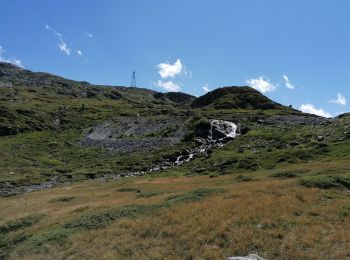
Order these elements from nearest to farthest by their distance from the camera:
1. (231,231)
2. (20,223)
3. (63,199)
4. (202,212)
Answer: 1. (231,231)
2. (202,212)
3. (20,223)
4. (63,199)

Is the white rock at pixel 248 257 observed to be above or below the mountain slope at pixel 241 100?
below

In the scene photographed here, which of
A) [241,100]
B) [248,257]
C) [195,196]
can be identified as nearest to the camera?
[248,257]

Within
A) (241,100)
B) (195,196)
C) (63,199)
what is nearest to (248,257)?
(195,196)

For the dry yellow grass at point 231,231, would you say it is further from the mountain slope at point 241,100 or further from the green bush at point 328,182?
the mountain slope at point 241,100

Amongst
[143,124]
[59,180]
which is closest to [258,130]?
[143,124]

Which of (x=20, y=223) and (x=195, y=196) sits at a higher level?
(x=195, y=196)

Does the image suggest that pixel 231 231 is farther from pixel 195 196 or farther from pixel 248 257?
pixel 195 196

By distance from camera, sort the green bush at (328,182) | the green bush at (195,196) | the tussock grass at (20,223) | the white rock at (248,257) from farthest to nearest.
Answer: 1. the tussock grass at (20,223)
2. the green bush at (195,196)
3. the green bush at (328,182)
4. the white rock at (248,257)

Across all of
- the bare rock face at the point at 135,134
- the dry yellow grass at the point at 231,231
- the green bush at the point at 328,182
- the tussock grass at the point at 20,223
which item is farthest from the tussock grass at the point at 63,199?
the bare rock face at the point at 135,134

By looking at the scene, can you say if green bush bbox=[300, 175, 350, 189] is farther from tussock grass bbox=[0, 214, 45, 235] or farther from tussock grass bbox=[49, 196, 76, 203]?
tussock grass bbox=[49, 196, 76, 203]

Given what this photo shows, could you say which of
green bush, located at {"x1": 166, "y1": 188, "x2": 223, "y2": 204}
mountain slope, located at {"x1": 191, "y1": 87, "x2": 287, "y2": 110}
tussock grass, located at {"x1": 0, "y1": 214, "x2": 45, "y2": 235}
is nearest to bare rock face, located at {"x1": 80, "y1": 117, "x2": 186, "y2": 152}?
mountain slope, located at {"x1": 191, "y1": 87, "x2": 287, "y2": 110}

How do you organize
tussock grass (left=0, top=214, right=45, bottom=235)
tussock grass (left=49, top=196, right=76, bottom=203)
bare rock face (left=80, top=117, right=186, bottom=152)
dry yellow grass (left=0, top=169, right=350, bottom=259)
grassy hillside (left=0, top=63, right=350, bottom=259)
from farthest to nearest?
bare rock face (left=80, top=117, right=186, bottom=152), tussock grass (left=49, top=196, right=76, bottom=203), tussock grass (left=0, top=214, right=45, bottom=235), grassy hillside (left=0, top=63, right=350, bottom=259), dry yellow grass (left=0, top=169, right=350, bottom=259)

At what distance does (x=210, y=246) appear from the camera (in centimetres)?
2220

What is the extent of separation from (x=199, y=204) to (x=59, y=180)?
52.9 meters
